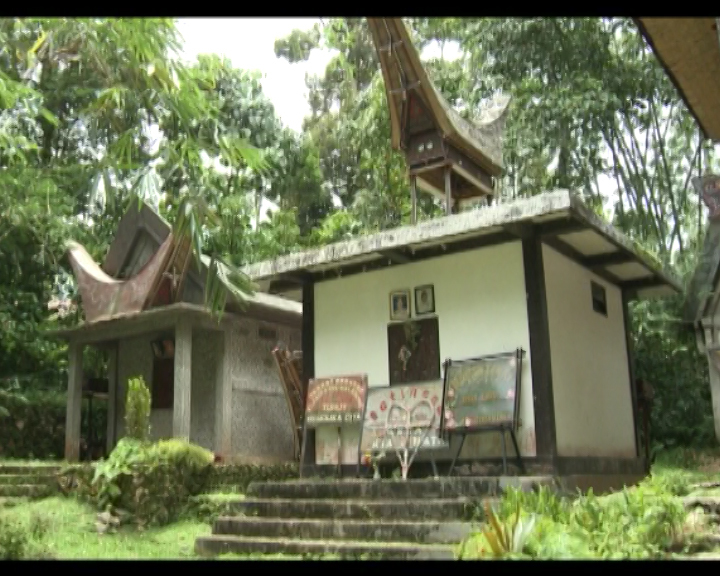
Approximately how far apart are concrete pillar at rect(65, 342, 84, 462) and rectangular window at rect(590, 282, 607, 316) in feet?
32.1

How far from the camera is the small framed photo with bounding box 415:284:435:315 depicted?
1009 centimetres

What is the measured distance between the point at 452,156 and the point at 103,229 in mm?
11258

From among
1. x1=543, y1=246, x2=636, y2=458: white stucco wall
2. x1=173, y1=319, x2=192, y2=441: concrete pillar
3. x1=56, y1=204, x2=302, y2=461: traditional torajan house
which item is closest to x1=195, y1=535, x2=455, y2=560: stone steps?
x1=543, y1=246, x2=636, y2=458: white stucco wall

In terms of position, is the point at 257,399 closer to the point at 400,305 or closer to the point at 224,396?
the point at 224,396

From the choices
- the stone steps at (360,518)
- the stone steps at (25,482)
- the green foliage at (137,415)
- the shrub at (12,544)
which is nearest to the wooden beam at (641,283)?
the stone steps at (360,518)

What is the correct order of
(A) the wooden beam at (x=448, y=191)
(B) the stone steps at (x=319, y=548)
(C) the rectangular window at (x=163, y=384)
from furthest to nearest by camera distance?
1. (C) the rectangular window at (x=163, y=384)
2. (A) the wooden beam at (x=448, y=191)
3. (B) the stone steps at (x=319, y=548)

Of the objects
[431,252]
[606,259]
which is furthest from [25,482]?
[606,259]

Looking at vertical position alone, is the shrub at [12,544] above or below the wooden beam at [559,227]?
Result: below

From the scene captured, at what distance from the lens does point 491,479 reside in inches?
302

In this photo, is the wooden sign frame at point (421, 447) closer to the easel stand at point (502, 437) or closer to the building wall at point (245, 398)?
the easel stand at point (502, 437)

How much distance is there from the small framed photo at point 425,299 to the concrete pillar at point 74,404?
7.99 metres

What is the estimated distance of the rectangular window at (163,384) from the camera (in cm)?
1530
